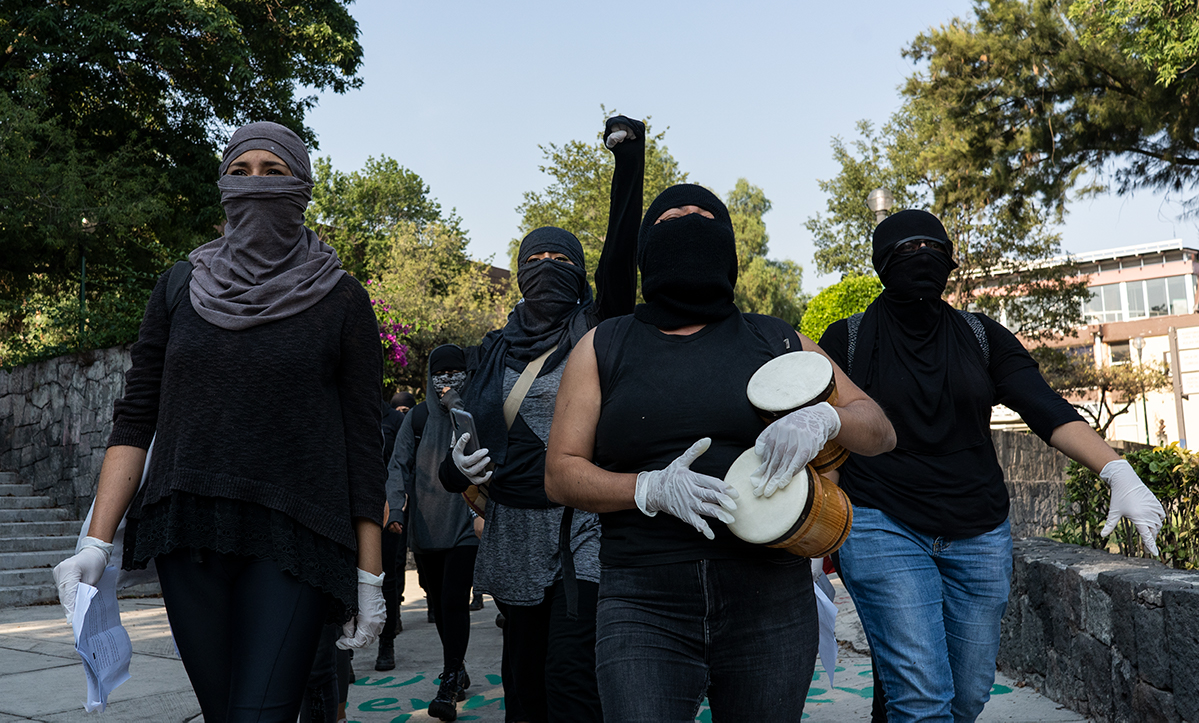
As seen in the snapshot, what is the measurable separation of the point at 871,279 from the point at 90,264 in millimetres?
11616

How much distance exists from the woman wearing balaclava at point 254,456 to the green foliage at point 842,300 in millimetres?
13342

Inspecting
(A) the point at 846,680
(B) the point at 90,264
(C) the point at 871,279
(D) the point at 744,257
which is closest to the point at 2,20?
(B) the point at 90,264

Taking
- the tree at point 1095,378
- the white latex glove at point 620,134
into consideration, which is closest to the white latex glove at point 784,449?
the white latex glove at point 620,134

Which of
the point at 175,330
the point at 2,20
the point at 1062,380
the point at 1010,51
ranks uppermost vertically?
the point at 2,20

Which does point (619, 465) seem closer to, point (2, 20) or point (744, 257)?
point (2, 20)

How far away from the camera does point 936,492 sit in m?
3.21

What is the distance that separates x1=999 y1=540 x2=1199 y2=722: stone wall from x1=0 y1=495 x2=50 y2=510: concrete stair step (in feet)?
35.9

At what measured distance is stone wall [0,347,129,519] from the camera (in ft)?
38.0

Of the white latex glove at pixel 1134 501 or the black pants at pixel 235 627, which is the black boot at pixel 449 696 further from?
the white latex glove at pixel 1134 501

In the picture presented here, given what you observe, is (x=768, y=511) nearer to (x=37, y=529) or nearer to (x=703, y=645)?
(x=703, y=645)

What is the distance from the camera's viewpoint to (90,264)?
45.8 ft

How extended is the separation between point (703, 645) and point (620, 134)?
165 centimetres

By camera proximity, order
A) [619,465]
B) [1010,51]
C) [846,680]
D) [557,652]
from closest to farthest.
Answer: [619,465] → [557,652] → [846,680] → [1010,51]

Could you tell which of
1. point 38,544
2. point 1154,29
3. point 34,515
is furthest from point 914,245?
point 34,515
